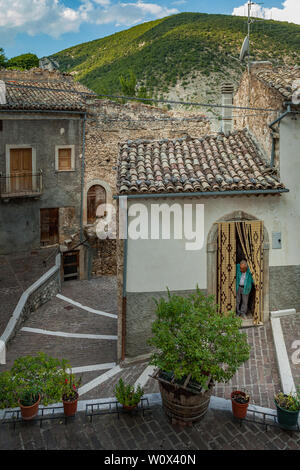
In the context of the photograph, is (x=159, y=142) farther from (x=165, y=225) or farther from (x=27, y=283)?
(x=27, y=283)

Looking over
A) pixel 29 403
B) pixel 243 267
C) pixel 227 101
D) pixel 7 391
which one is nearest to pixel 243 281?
pixel 243 267

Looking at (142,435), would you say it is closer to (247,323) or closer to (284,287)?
(247,323)

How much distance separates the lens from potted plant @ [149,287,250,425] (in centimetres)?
577

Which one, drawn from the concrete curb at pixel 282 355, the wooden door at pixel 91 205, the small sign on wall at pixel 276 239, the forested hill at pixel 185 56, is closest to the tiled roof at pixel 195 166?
the small sign on wall at pixel 276 239

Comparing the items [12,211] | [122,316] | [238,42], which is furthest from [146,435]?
[238,42]

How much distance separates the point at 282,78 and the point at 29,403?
30.6 ft

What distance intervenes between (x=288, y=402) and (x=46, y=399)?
3.87 metres

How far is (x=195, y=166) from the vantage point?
9320mm

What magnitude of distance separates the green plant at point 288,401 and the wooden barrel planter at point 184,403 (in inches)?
42.9

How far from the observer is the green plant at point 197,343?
5.74 m

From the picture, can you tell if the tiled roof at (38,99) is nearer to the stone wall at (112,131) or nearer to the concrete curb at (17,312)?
the stone wall at (112,131)
